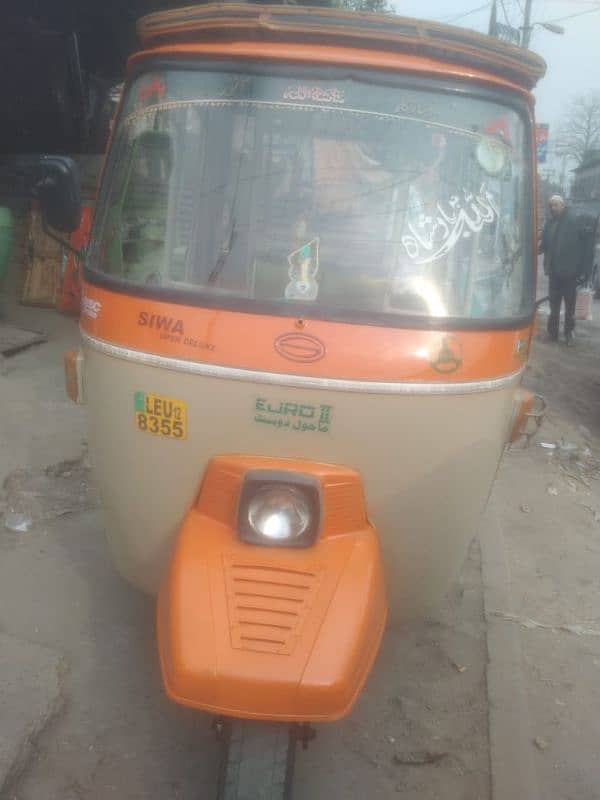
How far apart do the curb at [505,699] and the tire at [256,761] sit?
91cm

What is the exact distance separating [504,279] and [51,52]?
27.0 feet

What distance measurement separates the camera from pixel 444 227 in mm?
2918

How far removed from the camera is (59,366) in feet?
26.1

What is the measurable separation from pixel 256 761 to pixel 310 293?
1418 millimetres

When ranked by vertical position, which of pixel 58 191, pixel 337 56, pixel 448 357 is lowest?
pixel 448 357

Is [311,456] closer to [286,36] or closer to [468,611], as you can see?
[286,36]

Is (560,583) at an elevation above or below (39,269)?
below

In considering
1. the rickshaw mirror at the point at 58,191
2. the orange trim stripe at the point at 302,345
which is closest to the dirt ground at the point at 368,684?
the orange trim stripe at the point at 302,345

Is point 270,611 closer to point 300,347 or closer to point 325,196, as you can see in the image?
point 300,347

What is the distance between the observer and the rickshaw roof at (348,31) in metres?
2.81

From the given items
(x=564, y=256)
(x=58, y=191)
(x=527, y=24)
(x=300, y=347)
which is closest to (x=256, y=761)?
(x=300, y=347)

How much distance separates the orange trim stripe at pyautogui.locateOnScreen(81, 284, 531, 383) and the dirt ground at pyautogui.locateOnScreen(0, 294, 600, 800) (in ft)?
4.58

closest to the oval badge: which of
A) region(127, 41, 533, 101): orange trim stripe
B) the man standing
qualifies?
region(127, 41, 533, 101): orange trim stripe

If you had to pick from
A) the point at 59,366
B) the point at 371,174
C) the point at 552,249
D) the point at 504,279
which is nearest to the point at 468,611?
the point at 504,279
